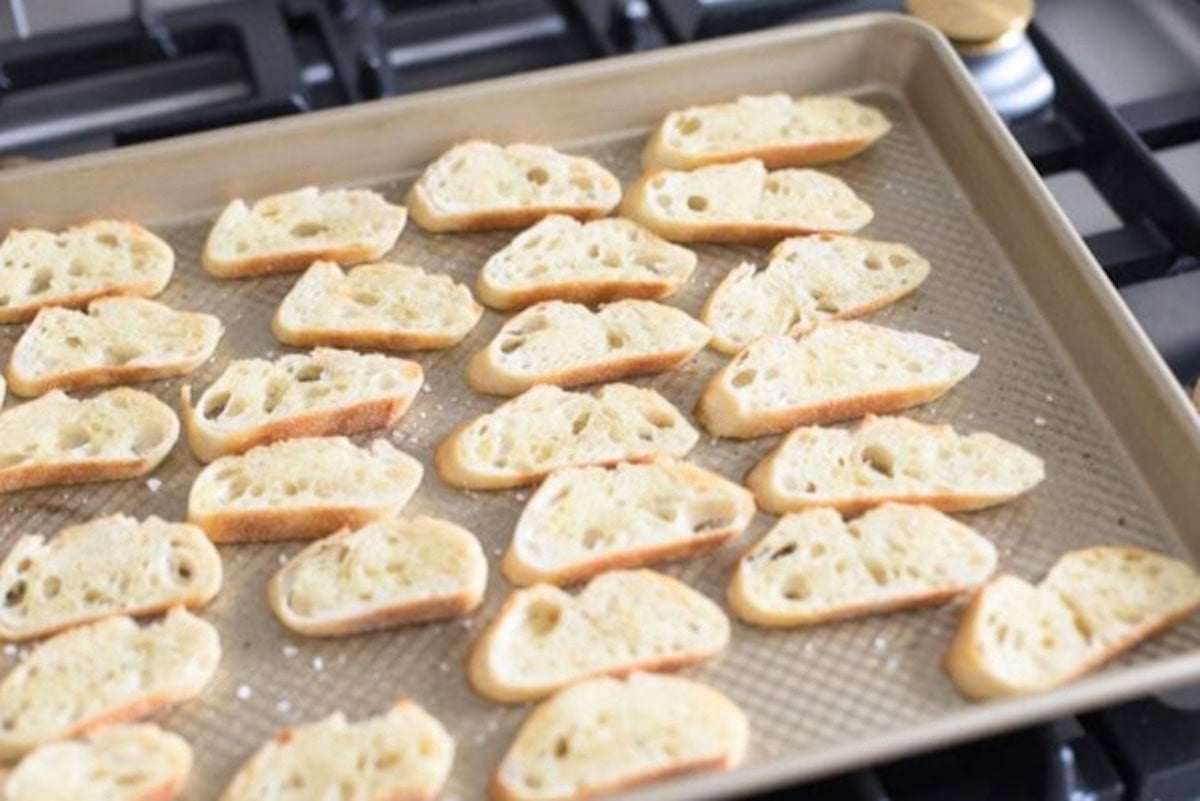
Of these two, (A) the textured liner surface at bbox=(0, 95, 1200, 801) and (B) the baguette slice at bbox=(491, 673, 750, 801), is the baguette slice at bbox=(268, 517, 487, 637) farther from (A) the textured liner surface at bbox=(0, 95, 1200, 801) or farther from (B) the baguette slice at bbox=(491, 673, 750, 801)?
(B) the baguette slice at bbox=(491, 673, 750, 801)

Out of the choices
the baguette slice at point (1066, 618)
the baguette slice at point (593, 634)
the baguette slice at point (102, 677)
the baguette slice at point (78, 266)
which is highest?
the baguette slice at point (78, 266)

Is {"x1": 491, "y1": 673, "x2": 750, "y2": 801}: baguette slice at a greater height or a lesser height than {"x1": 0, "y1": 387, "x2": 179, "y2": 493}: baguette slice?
lesser

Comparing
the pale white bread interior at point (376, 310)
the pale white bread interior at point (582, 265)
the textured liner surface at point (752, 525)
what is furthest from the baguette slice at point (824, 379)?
the pale white bread interior at point (376, 310)

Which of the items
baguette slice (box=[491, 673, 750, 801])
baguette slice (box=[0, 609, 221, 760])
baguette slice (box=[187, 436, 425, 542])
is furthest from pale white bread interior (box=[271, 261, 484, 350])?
baguette slice (box=[491, 673, 750, 801])

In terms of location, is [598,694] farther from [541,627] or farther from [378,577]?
[378,577]

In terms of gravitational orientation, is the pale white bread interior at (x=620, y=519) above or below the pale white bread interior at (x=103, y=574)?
below

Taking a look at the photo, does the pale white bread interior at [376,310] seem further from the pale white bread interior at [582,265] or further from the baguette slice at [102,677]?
the baguette slice at [102,677]

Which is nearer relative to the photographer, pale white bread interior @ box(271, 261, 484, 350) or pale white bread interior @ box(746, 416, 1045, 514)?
pale white bread interior @ box(746, 416, 1045, 514)
